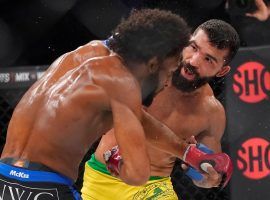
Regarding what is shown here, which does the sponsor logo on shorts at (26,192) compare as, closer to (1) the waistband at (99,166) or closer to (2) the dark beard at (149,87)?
(2) the dark beard at (149,87)

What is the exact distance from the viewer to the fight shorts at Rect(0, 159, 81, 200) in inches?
60.1

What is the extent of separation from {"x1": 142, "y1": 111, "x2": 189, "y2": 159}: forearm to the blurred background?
0.76 metres

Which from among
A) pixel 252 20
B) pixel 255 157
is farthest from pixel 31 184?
pixel 252 20

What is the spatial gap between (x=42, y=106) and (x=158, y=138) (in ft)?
1.43

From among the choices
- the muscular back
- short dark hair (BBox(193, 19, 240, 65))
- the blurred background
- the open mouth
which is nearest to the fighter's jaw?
the open mouth

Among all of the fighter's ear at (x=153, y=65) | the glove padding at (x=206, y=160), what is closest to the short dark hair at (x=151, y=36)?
the fighter's ear at (x=153, y=65)

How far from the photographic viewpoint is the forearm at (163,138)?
1.81 m

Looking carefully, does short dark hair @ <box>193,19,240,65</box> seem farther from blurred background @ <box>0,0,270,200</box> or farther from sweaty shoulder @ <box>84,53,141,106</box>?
sweaty shoulder @ <box>84,53,141,106</box>

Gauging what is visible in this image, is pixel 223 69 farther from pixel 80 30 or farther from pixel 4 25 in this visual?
pixel 4 25

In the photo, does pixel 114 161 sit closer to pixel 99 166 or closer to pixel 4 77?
pixel 99 166

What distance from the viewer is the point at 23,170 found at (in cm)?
154

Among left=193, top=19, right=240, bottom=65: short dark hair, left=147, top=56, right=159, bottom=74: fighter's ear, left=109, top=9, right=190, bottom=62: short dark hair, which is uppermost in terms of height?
left=109, top=9, right=190, bottom=62: short dark hair

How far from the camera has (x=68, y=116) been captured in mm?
1528

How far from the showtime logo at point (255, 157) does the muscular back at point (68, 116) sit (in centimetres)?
112
